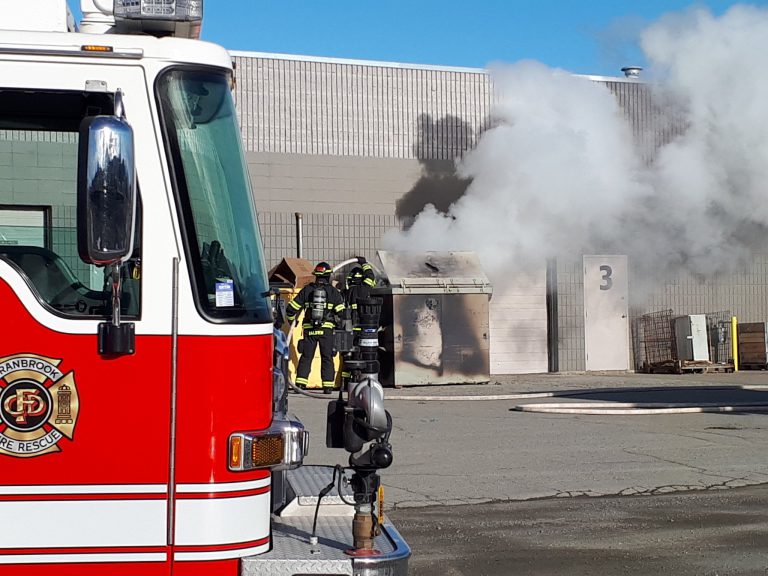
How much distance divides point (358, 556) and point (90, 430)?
1.01m

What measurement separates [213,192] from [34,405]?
2.96 ft

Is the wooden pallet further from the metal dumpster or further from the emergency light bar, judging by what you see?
the emergency light bar

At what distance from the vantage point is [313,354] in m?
15.5

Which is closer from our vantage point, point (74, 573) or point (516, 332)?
point (74, 573)

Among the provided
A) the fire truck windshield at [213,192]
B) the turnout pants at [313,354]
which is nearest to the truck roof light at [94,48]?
the fire truck windshield at [213,192]

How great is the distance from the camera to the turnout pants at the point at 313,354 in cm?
1525

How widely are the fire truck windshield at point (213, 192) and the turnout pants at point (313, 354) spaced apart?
1165 cm

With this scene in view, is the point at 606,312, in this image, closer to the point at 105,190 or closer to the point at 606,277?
the point at 606,277

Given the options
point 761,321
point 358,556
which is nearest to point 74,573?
point 358,556

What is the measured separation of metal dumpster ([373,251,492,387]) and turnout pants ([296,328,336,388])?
1.98 meters

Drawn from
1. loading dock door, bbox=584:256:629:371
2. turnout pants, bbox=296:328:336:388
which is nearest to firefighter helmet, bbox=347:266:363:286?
turnout pants, bbox=296:328:336:388

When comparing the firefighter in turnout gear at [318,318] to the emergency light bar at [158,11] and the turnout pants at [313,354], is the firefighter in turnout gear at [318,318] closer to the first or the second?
the turnout pants at [313,354]

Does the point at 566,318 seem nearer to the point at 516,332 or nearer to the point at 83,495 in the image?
the point at 516,332

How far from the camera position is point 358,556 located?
353cm
